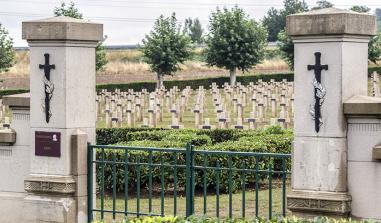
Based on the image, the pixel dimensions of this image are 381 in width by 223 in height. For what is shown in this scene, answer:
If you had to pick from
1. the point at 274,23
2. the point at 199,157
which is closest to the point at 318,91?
the point at 199,157

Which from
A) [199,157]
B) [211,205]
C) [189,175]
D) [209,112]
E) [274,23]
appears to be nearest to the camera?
[189,175]

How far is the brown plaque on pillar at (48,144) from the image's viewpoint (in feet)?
40.6

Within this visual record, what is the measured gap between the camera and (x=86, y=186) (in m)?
12.5

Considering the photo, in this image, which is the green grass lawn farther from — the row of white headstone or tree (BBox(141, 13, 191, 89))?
tree (BBox(141, 13, 191, 89))

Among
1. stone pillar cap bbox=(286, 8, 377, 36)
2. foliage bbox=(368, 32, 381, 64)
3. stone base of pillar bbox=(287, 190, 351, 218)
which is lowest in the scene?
stone base of pillar bbox=(287, 190, 351, 218)

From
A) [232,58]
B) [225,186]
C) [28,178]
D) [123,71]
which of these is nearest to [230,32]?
[232,58]

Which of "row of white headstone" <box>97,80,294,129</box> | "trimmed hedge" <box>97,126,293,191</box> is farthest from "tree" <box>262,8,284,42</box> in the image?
"trimmed hedge" <box>97,126,293,191</box>

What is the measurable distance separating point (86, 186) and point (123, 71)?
64660 millimetres

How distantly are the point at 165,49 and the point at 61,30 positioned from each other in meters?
46.7

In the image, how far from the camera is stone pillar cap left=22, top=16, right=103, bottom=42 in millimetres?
12203

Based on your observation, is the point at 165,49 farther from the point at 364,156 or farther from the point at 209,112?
the point at 364,156

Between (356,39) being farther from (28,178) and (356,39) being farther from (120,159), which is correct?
(120,159)

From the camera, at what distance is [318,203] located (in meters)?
10.3

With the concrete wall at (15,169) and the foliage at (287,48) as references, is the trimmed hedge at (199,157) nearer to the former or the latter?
the concrete wall at (15,169)
